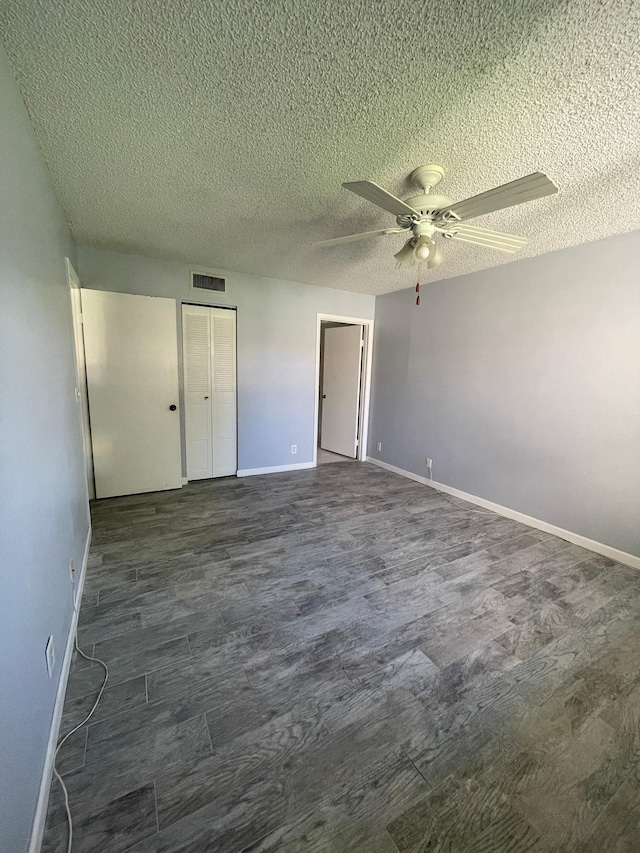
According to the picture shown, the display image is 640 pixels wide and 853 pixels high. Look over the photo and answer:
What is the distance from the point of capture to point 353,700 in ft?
4.74

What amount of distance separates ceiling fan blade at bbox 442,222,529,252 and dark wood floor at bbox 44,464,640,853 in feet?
7.25

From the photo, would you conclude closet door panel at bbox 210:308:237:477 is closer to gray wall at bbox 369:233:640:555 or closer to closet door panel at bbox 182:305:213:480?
closet door panel at bbox 182:305:213:480

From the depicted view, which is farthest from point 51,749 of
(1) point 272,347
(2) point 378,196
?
(1) point 272,347

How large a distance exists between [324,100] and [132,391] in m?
3.06

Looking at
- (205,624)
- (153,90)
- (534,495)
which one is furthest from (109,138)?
(534,495)

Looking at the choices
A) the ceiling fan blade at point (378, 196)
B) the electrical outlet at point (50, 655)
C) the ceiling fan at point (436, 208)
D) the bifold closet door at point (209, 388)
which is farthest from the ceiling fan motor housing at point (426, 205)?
the bifold closet door at point (209, 388)

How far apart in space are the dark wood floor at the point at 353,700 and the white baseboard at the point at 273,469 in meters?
1.61

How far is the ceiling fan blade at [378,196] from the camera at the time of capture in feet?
4.71

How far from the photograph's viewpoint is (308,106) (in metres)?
1.39

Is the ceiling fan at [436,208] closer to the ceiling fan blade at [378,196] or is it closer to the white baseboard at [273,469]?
the ceiling fan blade at [378,196]

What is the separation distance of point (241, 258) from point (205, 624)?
126 inches

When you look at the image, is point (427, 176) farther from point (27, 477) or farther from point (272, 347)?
point (272, 347)

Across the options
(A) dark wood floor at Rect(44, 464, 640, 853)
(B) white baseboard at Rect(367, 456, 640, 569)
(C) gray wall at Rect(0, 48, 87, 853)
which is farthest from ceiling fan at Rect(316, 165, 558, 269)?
(B) white baseboard at Rect(367, 456, 640, 569)

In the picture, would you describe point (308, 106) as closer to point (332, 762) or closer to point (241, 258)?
point (241, 258)
